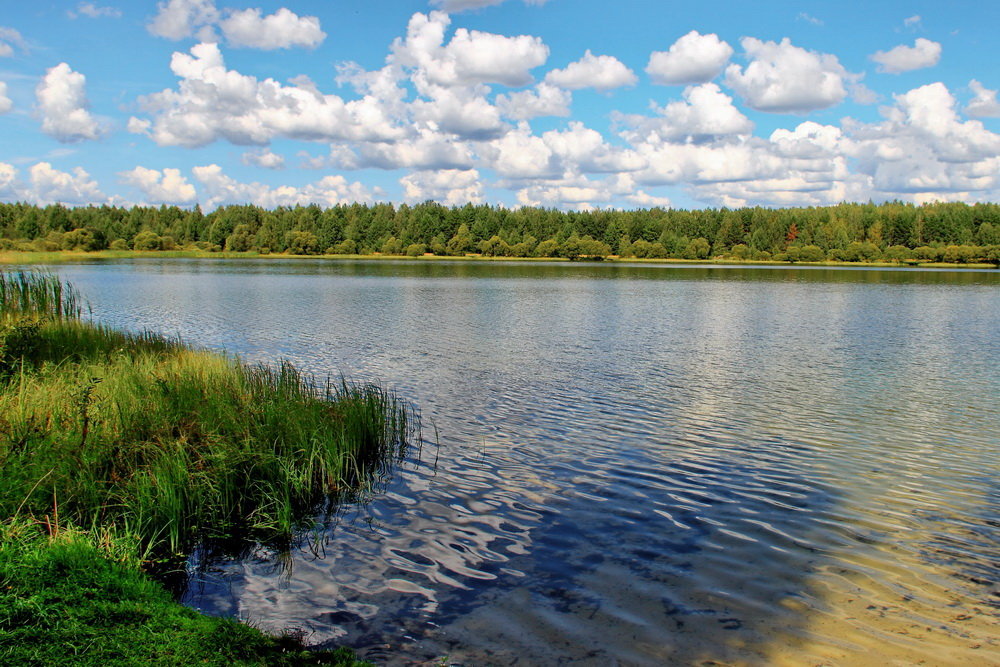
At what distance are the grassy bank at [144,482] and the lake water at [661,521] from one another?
82 centimetres

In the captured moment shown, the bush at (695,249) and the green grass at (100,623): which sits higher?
the bush at (695,249)

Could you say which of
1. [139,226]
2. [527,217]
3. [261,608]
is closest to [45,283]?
[261,608]

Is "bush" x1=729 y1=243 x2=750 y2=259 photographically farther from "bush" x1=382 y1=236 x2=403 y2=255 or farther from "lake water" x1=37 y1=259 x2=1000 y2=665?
"lake water" x1=37 y1=259 x2=1000 y2=665

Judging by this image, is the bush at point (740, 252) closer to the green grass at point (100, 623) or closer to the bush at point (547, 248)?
the bush at point (547, 248)

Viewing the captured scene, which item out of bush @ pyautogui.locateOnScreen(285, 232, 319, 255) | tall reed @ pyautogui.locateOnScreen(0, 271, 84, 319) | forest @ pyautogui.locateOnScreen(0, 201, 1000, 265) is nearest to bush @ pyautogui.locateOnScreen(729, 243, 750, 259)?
forest @ pyautogui.locateOnScreen(0, 201, 1000, 265)

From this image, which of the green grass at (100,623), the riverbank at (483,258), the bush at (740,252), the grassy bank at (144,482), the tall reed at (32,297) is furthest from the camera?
the bush at (740,252)

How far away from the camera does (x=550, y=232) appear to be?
17800 cm

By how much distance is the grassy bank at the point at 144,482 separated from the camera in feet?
17.0

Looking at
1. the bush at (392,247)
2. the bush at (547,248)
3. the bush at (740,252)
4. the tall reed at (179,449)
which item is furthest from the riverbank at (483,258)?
the tall reed at (179,449)

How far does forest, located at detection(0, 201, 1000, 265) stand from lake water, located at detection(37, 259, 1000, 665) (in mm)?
145289

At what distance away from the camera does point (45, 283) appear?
60.9 feet

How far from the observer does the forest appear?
151000 millimetres

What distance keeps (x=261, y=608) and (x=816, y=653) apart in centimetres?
518

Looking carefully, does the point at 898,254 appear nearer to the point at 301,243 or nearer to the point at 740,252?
the point at 740,252
